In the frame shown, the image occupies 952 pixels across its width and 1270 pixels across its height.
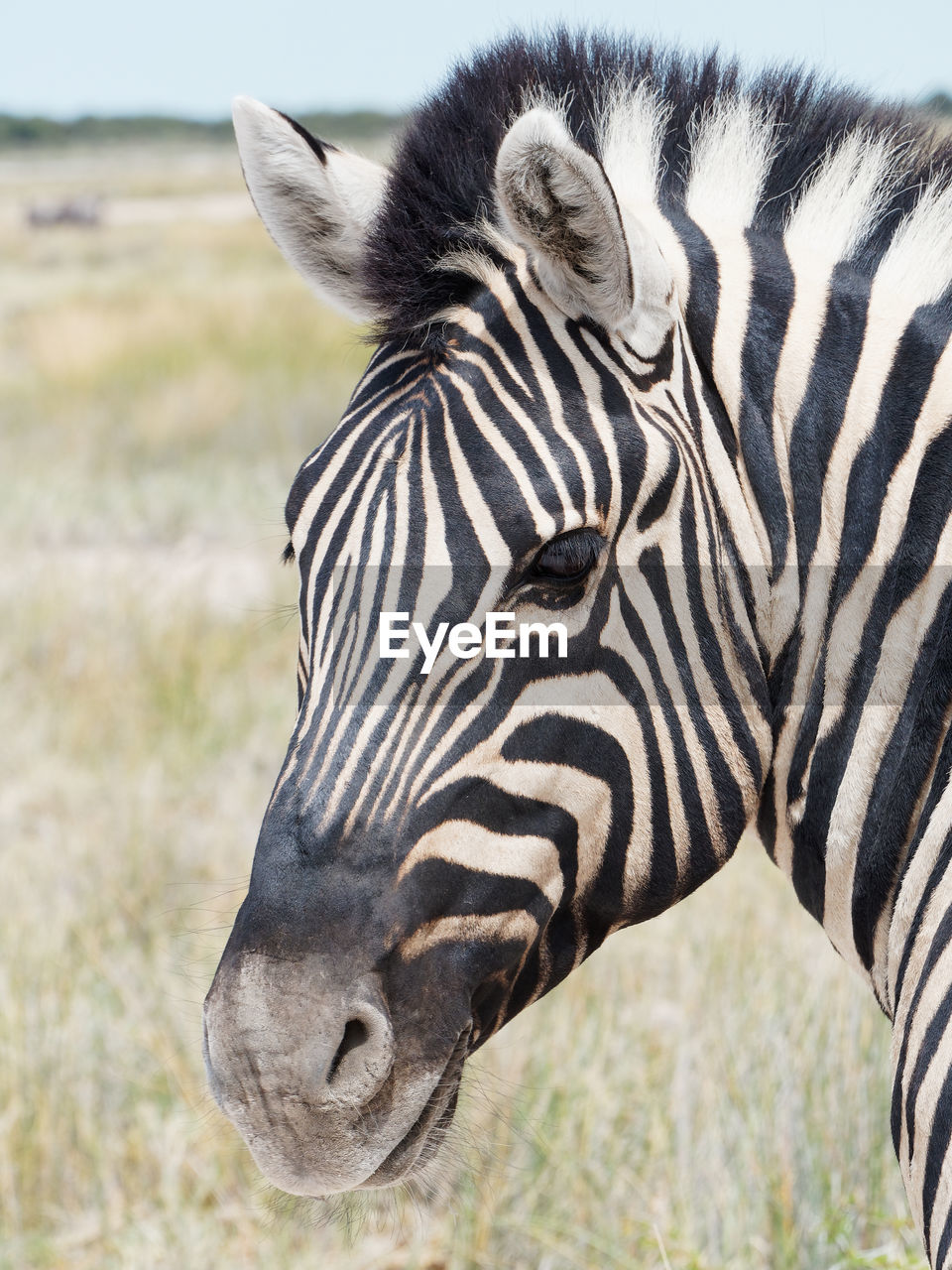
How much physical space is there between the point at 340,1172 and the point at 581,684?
31.7 inches

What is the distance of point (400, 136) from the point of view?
2.06m

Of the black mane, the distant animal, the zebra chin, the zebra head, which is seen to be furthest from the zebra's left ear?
the distant animal

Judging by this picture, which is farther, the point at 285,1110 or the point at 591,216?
the point at 591,216

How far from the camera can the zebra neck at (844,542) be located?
5.99 ft

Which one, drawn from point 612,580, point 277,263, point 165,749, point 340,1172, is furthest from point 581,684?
point 277,263

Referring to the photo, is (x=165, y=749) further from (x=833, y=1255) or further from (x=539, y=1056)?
(x=833, y=1255)

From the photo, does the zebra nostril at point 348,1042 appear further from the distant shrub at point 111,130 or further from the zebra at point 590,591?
the distant shrub at point 111,130

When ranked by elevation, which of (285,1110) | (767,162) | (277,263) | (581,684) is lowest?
(285,1110)

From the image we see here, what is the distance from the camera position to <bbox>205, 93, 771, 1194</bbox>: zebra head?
160 cm

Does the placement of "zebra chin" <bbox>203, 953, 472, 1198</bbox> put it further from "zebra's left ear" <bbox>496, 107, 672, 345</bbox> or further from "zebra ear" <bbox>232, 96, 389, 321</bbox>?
"zebra ear" <bbox>232, 96, 389, 321</bbox>

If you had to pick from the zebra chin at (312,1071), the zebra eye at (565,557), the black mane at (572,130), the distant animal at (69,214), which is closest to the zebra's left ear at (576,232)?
the black mane at (572,130)

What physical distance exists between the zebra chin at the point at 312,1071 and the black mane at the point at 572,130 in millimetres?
1087

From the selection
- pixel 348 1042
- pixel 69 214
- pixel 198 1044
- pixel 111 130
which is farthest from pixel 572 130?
pixel 111 130

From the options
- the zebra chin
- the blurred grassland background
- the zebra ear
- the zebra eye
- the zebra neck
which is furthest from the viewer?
the blurred grassland background
